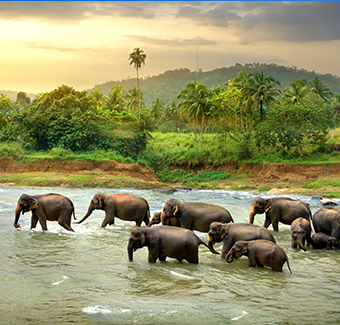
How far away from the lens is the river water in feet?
23.9

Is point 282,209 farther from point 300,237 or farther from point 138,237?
point 138,237

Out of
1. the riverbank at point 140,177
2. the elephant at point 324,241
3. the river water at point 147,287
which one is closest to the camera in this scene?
the river water at point 147,287

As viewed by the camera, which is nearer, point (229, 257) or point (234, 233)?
point (229, 257)

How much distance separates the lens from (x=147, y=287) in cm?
876

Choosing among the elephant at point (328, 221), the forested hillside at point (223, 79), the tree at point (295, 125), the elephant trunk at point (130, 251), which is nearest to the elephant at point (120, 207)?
the elephant trunk at point (130, 251)

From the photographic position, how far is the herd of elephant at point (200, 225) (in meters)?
9.67

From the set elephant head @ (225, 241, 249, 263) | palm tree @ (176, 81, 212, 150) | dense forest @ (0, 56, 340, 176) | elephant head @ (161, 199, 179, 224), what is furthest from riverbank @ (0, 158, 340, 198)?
elephant head @ (225, 241, 249, 263)

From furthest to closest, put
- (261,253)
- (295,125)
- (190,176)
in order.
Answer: (190,176) < (295,125) < (261,253)

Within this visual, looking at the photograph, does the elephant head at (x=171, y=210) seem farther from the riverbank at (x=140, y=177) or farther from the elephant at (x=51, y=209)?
A: the riverbank at (x=140, y=177)

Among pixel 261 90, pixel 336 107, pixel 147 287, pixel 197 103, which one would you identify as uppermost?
pixel 261 90

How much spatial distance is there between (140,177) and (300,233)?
25.8 m

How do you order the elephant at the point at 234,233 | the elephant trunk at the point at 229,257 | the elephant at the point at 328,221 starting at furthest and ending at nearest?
the elephant at the point at 328,221 < the elephant at the point at 234,233 < the elephant trunk at the point at 229,257

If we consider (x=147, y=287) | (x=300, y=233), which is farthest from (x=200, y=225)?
(x=147, y=287)

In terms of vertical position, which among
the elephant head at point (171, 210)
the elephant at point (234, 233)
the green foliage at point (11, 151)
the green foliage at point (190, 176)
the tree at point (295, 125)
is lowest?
the green foliage at point (190, 176)
